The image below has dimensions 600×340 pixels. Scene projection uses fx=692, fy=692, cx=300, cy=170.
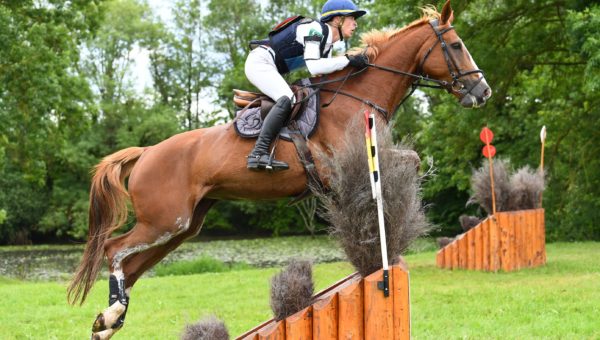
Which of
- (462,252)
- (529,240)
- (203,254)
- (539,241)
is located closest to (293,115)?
(462,252)

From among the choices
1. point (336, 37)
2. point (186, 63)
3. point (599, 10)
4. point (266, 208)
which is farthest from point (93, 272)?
point (186, 63)

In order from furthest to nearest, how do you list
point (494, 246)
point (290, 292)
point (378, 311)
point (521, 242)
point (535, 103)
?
point (535, 103) → point (521, 242) → point (494, 246) → point (290, 292) → point (378, 311)

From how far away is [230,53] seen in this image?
35.0 meters

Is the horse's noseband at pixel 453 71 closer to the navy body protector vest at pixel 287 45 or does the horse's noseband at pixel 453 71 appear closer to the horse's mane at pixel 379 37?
the horse's mane at pixel 379 37

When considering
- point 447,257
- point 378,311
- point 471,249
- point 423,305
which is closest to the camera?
point 378,311

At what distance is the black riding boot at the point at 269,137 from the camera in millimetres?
4586

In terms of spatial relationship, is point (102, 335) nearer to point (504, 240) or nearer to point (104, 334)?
point (104, 334)

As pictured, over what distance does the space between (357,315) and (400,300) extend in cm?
27

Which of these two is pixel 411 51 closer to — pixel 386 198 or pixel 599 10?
pixel 386 198

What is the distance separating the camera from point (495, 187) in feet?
39.7

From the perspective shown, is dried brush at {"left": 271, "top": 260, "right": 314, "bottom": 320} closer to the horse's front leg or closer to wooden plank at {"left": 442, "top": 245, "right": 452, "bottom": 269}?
the horse's front leg

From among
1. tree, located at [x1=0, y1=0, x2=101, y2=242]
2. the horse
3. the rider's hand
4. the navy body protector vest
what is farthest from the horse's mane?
tree, located at [x1=0, y1=0, x2=101, y2=242]

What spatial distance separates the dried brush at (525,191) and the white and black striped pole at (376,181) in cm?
851

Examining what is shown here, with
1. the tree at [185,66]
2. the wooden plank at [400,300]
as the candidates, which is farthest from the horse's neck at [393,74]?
the tree at [185,66]
